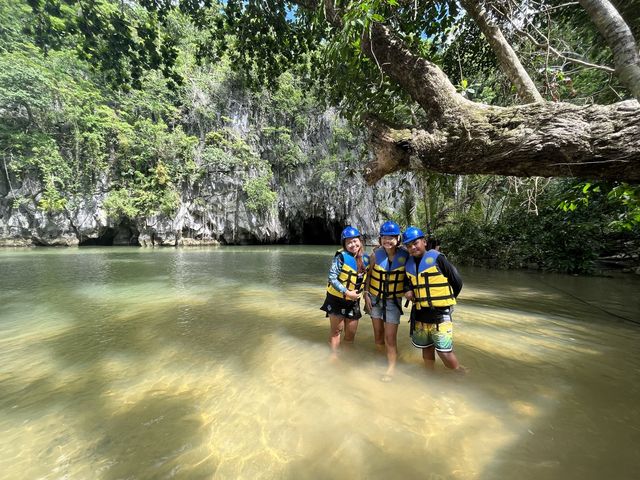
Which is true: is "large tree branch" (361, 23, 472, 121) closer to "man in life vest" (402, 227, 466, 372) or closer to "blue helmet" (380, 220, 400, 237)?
"blue helmet" (380, 220, 400, 237)

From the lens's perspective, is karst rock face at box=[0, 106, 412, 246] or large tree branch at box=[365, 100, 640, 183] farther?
karst rock face at box=[0, 106, 412, 246]

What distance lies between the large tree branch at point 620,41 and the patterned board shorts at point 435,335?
2.23m

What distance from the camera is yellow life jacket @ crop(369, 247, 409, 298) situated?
2.92 meters

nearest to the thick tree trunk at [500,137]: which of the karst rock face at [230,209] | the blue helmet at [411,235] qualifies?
the blue helmet at [411,235]

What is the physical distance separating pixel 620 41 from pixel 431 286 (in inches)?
94.9

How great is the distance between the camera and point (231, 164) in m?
26.8

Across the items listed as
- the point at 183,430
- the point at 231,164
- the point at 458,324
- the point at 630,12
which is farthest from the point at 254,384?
the point at 231,164

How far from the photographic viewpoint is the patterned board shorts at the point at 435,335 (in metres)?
2.61

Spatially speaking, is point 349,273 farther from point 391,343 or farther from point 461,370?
point 461,370

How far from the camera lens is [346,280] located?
3.10m

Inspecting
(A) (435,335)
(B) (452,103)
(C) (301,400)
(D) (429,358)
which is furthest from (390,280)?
(B) (452,103)

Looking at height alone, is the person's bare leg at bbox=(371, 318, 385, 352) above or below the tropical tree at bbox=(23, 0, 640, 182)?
below

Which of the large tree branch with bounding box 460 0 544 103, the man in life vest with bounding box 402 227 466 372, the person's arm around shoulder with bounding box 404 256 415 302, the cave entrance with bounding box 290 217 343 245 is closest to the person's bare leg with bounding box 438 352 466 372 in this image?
the man in life vest with bounding box 402 227 466 372

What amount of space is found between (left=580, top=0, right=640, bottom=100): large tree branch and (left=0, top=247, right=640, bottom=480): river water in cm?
246
